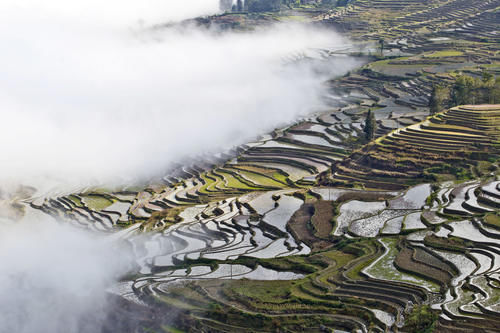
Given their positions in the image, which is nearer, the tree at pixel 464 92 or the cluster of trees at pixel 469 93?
the cluster of trees at pixel 469 93

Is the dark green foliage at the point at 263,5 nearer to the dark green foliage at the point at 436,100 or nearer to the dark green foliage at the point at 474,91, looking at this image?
the dark green foliage at the point at 436,100

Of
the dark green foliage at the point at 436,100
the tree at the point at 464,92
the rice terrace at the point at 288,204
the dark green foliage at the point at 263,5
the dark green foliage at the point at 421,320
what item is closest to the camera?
the dark green foliage at the point at 421,320

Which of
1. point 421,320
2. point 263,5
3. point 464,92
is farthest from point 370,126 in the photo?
point 263,5

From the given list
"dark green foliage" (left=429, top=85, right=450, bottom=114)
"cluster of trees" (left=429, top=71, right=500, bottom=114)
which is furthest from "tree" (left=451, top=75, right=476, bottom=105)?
"dark green foliage" (left=429, top=85, right=450, bottom=114)

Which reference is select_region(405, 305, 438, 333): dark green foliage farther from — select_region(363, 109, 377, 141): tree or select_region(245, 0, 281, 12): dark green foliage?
select_region(245, 0, 281, 12): dark green foliage

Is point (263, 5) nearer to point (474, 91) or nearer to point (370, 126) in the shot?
point (474, 91)

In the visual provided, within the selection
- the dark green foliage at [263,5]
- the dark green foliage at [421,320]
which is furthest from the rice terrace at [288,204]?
the dark green foliage at [263,5]

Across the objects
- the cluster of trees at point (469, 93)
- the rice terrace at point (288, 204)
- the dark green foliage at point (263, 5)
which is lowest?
the rice terrace at point (288, 204)
